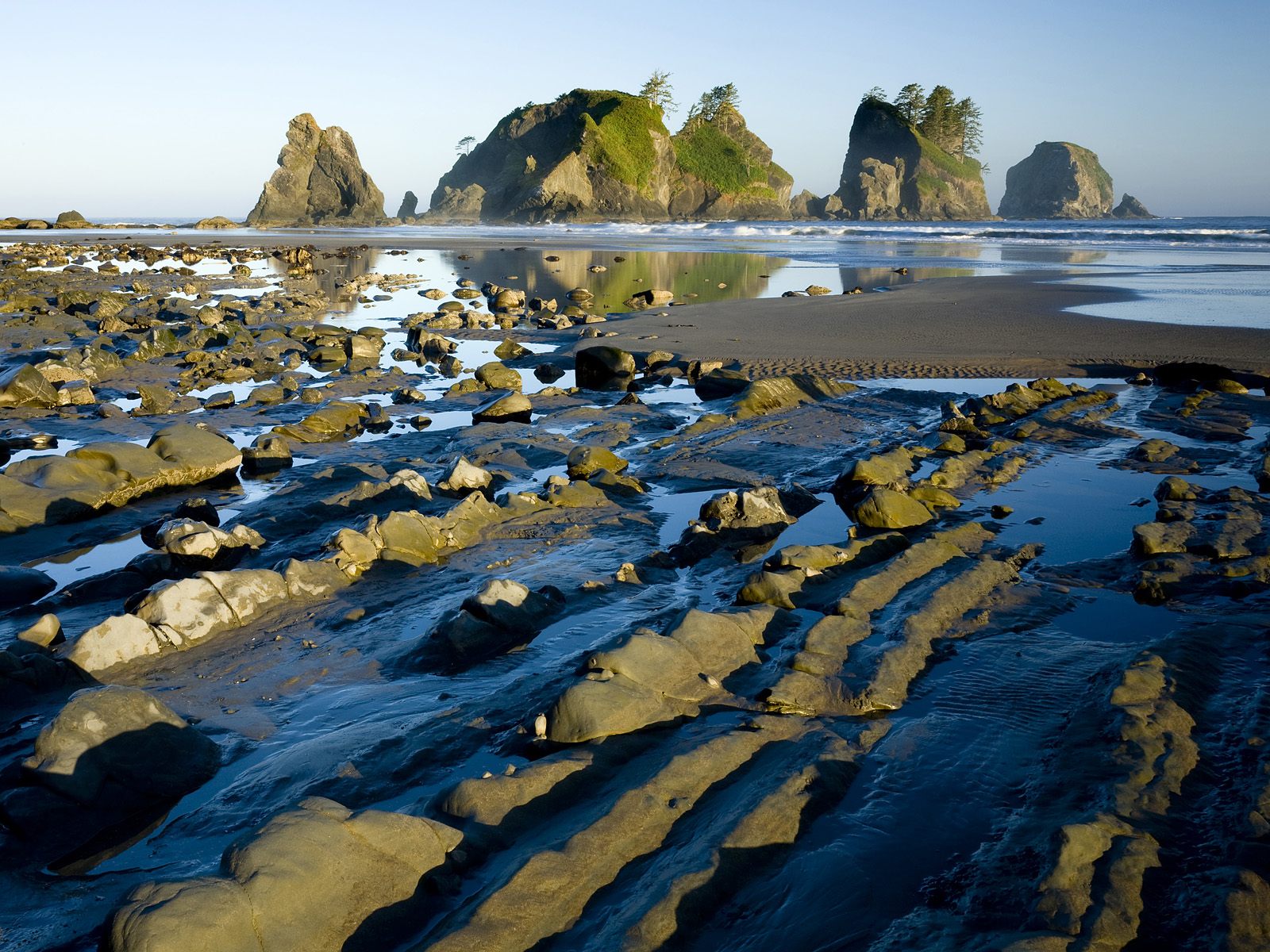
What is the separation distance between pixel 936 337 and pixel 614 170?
254 ft

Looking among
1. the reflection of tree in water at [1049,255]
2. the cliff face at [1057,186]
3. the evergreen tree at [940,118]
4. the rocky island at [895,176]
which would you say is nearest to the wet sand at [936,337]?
the reflection of tree in water at [1049,255]

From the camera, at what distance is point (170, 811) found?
10.6 feet

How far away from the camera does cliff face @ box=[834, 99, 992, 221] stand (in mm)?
103625

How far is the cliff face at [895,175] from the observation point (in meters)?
104

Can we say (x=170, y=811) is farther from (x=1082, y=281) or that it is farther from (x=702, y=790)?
(x=1082, y=281)

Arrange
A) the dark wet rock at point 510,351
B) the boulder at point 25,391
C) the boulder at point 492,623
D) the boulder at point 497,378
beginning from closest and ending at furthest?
the boulder at point 492,623
the boulder at point 25,391
the boulder at point 497,378
the dark wet rock at point 510,351

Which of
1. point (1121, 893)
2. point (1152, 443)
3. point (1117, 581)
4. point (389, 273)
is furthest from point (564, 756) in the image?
point (389, 273)

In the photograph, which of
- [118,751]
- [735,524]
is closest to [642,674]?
[118,751]

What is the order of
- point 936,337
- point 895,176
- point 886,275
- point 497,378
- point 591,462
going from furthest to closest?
point 895,176
point 886,275
point 936,337
point 497,378
point 591,462

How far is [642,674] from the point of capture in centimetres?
377

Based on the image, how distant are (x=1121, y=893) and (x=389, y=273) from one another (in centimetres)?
2690

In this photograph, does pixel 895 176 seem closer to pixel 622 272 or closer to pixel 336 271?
pixel 622 272

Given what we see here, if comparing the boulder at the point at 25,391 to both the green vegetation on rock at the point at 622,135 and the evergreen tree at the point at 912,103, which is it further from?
the evergreen tree at the point at 912,103

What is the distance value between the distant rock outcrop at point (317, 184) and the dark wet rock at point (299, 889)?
9519 cm
